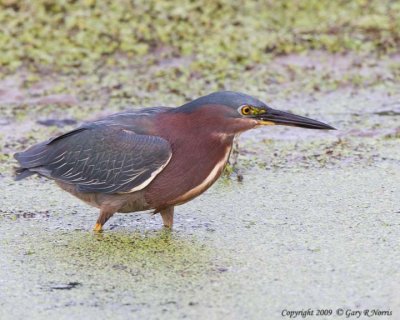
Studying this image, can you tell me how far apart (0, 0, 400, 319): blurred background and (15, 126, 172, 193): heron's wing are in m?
0.24

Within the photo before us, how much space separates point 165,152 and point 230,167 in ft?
3.43

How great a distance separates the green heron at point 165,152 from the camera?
4.25 meters

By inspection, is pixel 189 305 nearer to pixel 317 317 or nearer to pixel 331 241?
pixel 317 317

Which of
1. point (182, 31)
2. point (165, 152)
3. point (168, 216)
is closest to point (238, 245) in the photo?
point (168, 216)

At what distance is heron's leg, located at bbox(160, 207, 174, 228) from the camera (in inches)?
173

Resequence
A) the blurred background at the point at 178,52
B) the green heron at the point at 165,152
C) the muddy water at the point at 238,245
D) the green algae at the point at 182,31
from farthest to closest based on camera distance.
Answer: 1. the green algae at the point at 182,31
2. the blurred background at the point at 178,52
3. the green heron at the point at 165,152
4. the muddy water at the point at 238,245

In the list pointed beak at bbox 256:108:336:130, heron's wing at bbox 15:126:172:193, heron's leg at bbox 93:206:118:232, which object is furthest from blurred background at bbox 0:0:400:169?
pointed beak at bbox 256:108:336:130

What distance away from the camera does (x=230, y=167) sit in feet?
17.2

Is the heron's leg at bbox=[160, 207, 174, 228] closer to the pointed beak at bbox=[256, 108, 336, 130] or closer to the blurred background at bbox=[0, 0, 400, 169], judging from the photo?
the pointed beak at bbox=[256, 108, 336, 130]

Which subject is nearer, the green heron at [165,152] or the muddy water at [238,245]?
the muddy water at [238,245]

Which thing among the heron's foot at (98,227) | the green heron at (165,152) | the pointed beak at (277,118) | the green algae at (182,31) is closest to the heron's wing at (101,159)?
the green heron at (165,152)

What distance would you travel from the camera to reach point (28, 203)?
4.84 m

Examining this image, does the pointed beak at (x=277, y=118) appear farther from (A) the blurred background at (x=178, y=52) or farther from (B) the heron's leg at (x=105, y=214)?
(A) the blurred background at (x=178, y=52)

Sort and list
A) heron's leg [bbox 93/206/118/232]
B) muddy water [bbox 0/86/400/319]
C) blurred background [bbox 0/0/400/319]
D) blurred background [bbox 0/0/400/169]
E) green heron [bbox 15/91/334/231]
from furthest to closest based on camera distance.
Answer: blurred background [bbox 0/0/400/169] < heron's leg [bbox 93/206/118/232] < green heron [bbox 15/91/334/231] < blurred background [bbox 0/0/400/319] < muddy water [bbox 0/86/400/319]
